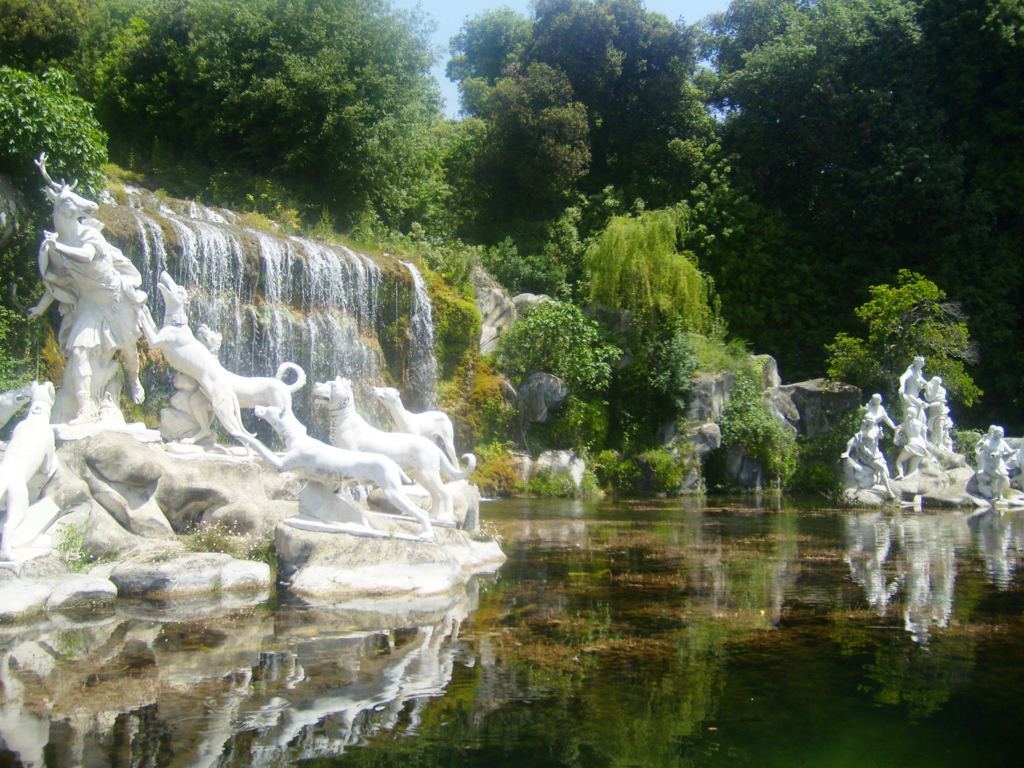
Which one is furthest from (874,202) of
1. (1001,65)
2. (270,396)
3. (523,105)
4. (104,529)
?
(104,529)

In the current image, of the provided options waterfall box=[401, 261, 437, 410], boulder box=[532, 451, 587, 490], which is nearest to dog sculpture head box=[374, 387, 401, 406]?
waterfall box=[401, 261, 437, 410]

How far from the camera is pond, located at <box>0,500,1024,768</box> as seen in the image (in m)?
4.52

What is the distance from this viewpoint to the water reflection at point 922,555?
802 centimetres

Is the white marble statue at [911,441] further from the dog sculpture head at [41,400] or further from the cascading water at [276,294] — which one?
the dog sculpture head at [41,400]

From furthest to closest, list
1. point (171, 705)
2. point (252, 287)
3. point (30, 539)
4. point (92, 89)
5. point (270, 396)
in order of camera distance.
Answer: point (92, 89) → point (252, 287) → point (270, 396) → point (30, 539) → point (171, 705)

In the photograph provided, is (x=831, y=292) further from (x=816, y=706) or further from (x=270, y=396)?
(x=816, y=706)

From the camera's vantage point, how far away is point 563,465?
2361 centimetres

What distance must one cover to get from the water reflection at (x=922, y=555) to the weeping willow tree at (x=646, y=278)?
32.2ft

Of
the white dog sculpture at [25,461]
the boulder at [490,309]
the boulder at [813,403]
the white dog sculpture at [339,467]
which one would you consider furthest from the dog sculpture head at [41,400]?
the boulder at [813,403]

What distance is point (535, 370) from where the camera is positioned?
24609 millimetres

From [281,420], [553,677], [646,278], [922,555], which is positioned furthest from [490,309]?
[553,677]

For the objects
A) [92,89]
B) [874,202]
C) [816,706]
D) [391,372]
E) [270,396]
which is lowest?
[816,706]

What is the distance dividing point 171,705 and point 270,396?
19.0 ft

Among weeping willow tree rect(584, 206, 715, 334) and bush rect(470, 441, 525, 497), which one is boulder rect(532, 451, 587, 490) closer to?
bush rect(470, 441, 525, 497)
